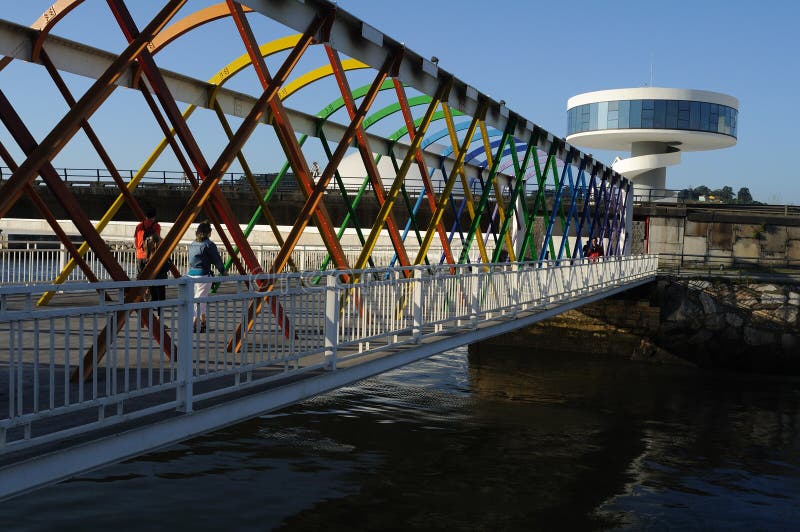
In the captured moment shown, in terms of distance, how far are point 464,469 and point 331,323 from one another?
566 cm

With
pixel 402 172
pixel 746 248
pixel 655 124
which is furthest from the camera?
pixel 655 124

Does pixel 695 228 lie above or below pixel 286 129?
below

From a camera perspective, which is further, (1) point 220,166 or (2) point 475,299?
(2) point 475,299

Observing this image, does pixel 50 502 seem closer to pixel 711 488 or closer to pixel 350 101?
pixel 350 101

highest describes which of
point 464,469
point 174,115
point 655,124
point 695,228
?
point 655,124

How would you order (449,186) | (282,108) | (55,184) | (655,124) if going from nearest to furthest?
(55,184)
(282,108)
(449,186)
(655,124)

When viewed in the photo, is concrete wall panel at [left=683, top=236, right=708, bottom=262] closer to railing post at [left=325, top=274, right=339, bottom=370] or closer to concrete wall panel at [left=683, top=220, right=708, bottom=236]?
concrete wall panel at [left=683, top=220, right=708, bottom=236]

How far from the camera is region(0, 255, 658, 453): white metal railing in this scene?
5855 mm

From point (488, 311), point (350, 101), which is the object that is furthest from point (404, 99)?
point (488, 311)

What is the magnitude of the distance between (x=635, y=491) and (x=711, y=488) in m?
1.48

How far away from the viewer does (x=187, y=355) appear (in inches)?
265

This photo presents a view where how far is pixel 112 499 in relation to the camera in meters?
10.9

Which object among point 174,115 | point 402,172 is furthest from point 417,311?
point 174,115

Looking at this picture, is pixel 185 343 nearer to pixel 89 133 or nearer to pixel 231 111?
pixel 89 133
